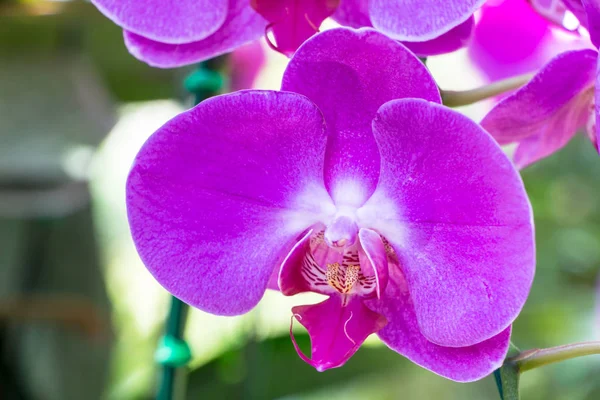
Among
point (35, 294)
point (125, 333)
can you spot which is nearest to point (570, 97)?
point (35, 294)

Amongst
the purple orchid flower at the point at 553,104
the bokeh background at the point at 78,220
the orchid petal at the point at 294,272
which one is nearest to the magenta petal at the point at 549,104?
the purple orchid flower at the point at 553,104

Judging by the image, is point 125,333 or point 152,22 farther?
point 125,333

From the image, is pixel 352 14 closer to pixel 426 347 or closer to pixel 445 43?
pixel 445 43

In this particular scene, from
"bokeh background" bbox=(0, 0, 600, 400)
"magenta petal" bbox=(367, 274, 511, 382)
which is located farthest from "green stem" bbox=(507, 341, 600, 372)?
"bokeh background" bbox=(0, 0, 600, 400)

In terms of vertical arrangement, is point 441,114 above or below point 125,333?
above

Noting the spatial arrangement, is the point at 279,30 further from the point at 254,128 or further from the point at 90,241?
the point at 90,241

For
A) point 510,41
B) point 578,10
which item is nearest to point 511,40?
point 510,41

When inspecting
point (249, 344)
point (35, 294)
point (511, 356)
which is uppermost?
point (511, 356)
